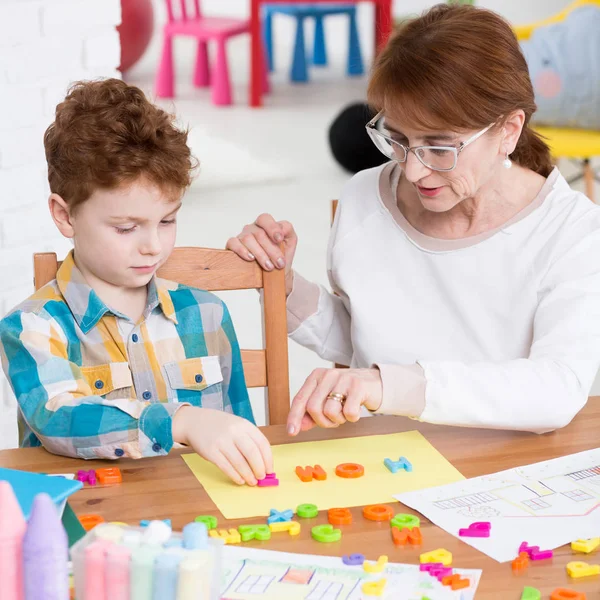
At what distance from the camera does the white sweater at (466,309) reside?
1.43 m

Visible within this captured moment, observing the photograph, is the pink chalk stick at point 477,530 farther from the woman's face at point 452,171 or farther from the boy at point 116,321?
the woman's face at point 452,171

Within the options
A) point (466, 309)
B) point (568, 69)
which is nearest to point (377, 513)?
point (466, 309)

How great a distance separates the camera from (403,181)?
73.7 inches

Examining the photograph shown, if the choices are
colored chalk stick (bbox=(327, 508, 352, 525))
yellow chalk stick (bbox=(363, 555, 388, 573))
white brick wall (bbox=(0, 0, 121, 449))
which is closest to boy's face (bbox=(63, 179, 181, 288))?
colored chalk stick (bbox=(327, 508, 352, 525))

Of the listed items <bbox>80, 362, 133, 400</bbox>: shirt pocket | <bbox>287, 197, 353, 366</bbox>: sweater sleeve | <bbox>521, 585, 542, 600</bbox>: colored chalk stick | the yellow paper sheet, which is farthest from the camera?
<bbox>287, 197, 353, 366</bbox>: sweater sleeve

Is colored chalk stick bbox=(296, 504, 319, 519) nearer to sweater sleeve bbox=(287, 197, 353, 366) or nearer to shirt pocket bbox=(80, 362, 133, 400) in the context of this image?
shirt pocket bbox=(80, 362, 133, 400)

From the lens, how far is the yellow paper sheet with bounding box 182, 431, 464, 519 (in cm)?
128

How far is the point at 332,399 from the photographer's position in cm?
136

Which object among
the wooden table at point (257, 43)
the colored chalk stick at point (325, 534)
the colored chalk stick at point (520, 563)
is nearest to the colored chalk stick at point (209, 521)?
the colored chalk stick at point (325, 534)

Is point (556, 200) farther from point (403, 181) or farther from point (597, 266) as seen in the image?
point (403, 181)

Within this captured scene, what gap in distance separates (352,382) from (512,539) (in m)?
0.30

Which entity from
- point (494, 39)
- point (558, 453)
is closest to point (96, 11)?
point (494, 39)

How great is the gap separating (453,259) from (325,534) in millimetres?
694

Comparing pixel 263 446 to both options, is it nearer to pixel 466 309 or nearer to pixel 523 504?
pixel 523 504
